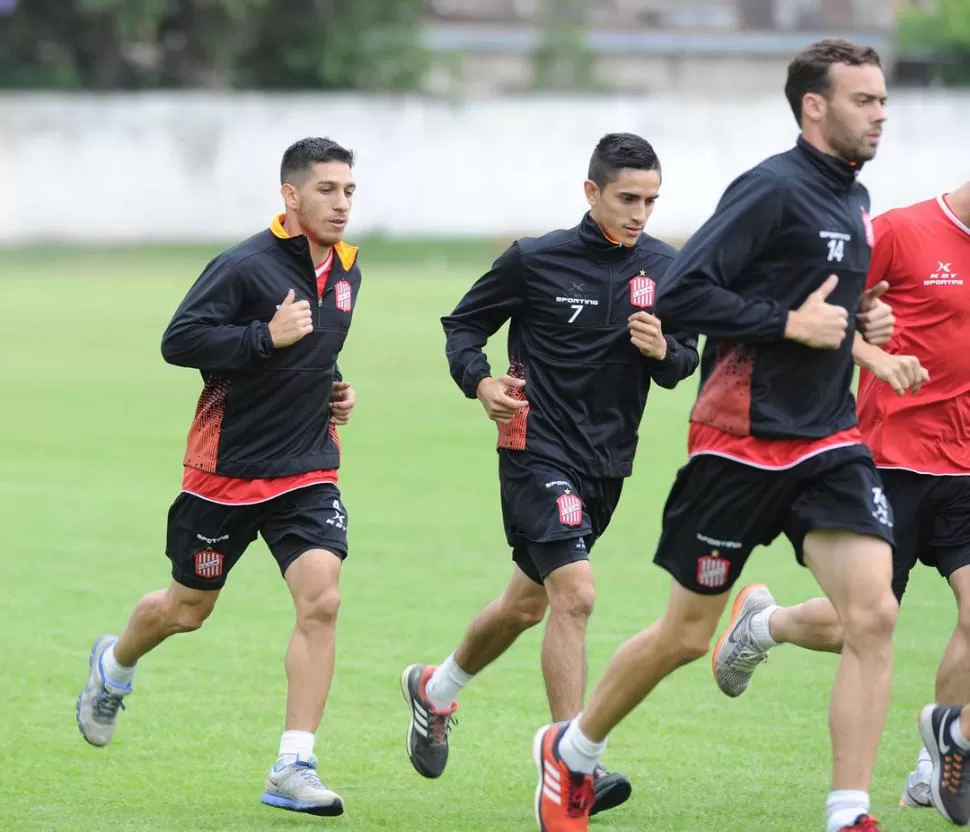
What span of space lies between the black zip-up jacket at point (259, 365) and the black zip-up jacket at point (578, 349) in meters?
0.56

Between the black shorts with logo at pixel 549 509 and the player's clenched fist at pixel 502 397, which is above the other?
the player's clenched fist at pixel 502 397

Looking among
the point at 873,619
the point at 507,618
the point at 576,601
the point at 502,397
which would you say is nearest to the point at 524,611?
the point at 507,618

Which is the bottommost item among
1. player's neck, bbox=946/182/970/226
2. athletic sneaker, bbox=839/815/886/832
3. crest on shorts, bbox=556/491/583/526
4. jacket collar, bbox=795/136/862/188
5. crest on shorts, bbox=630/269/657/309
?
athletic sneaker, bbox=839/815/886/832

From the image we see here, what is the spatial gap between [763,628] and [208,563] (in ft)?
7.02

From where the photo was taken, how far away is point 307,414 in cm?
698

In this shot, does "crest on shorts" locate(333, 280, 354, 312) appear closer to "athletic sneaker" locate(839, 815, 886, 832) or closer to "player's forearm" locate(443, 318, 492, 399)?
"player's forearm" locate(443, 318, 492, 399)

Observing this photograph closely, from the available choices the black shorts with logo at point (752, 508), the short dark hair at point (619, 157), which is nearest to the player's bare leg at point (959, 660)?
the black shorts with logo at point (752, 508)

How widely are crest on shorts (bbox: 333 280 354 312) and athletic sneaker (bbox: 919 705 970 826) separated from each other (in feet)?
8.60

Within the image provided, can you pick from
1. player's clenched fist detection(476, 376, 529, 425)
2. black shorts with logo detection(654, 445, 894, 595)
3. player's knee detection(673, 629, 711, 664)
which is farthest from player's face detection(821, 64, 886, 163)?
player's clenched fist detection(476, 376, 529, 425)

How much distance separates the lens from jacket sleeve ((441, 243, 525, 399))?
7.16 meters

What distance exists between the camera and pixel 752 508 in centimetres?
573

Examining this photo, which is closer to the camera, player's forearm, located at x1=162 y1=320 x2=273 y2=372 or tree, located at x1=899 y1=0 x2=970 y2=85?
player's forearm, located at x1=162 y1=320 x2=273 y2=372

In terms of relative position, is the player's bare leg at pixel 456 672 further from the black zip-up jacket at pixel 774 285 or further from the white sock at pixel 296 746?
the black zip-up jacket at pixel 774 285

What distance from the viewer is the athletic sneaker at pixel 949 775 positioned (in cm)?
620
